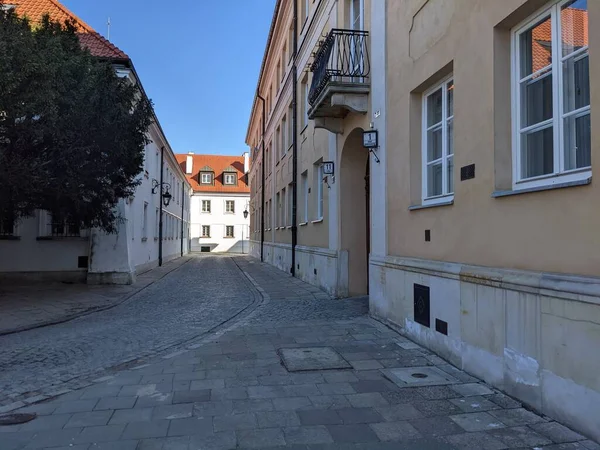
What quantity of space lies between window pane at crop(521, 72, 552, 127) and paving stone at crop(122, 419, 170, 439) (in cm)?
429

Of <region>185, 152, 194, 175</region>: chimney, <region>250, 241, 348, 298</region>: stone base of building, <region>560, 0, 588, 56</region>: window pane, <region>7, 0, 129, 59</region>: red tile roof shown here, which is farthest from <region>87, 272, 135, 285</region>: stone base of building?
<region>185, 152, 194, 175</region>: chimney

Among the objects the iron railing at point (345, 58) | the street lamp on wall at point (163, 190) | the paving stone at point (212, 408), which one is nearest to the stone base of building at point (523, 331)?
the paving stone at point (212, 408)

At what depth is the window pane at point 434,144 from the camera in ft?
21.3

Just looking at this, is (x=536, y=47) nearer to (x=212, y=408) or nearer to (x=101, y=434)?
(x=212, y=408)

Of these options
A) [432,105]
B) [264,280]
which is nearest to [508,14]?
[432,105]

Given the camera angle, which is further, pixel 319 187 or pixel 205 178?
pixel 205 178

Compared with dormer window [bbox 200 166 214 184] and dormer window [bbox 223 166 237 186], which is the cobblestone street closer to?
dormer window [bbox 223 166 237 186]

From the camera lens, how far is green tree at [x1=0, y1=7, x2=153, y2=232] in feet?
24.2

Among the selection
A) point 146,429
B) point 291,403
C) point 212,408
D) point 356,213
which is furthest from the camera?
point 356,213

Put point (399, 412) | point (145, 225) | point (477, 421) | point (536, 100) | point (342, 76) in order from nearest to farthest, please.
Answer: point (477, 421)
point (399, 412)
point (536, 100)
point (342, 76)
point (145, 225)

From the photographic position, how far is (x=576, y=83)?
3957mm

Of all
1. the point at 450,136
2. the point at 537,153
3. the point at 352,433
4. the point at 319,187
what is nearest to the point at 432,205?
the point at 450,136

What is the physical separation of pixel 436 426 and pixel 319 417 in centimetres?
96

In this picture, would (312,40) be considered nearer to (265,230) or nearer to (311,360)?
(311,360)
